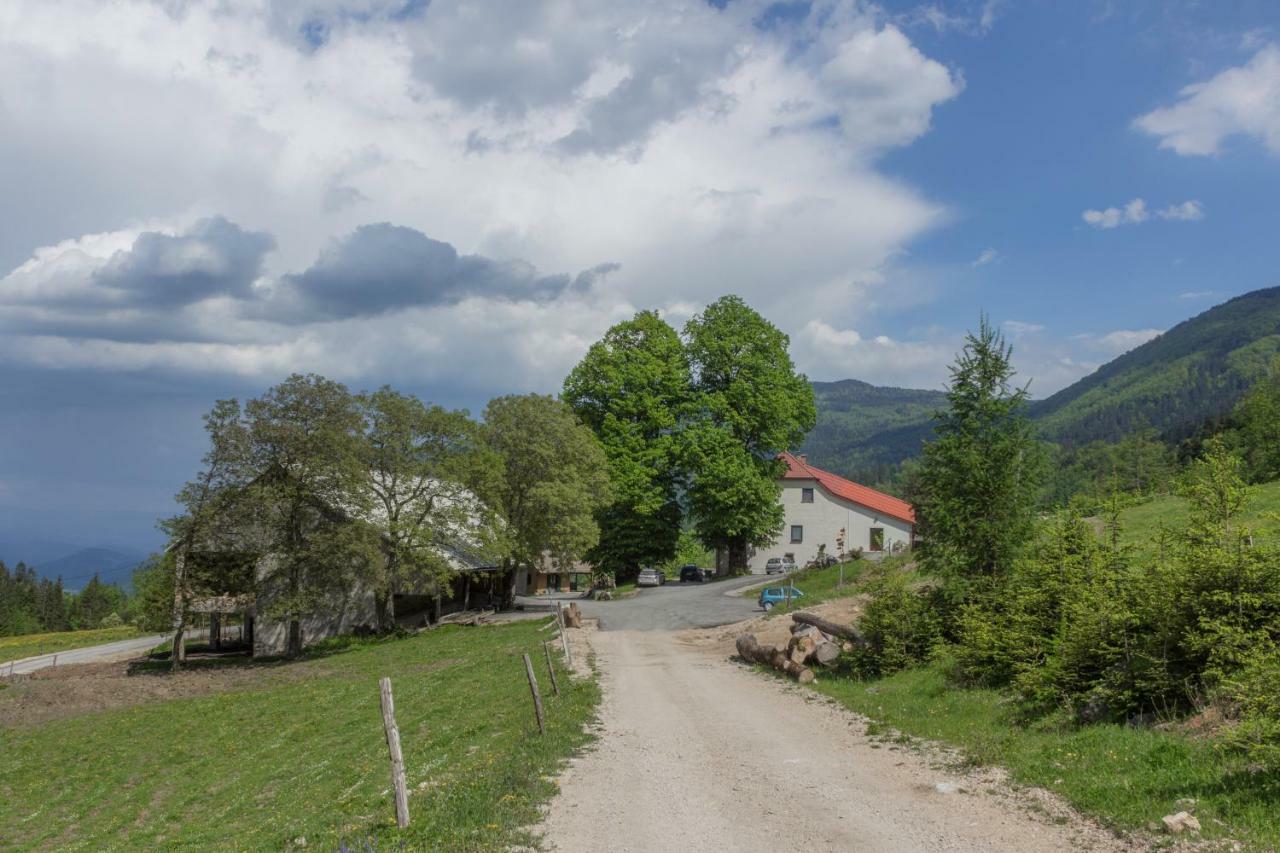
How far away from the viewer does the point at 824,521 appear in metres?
73.3

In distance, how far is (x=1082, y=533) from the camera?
18672 millimetres

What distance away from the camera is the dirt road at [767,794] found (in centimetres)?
1050

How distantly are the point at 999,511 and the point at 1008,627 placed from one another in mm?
3985

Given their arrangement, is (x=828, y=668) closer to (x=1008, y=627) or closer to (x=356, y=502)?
(x=1008, y=627)

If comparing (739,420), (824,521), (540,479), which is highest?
(739,420)

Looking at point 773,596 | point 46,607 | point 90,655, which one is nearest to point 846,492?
point 773,596

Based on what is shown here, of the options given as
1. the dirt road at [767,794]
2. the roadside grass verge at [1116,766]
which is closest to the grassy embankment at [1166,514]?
the roadside grass verge at [1116,766]

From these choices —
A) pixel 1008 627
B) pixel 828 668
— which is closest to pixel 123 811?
pixel 828 668

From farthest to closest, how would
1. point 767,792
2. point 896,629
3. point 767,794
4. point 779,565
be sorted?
point 779,565
point 896,629
point 767,792
point 767,794

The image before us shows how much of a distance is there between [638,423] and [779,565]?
1763cm

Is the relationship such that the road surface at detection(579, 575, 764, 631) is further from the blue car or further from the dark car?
the dark car

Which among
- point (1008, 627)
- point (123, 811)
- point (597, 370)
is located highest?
point (597, 370)

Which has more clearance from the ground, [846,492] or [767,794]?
[846,492]

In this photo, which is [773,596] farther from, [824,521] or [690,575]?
[824,521]
